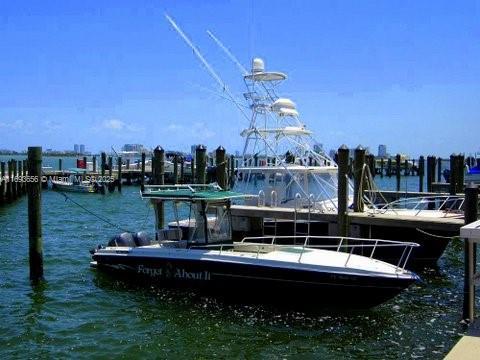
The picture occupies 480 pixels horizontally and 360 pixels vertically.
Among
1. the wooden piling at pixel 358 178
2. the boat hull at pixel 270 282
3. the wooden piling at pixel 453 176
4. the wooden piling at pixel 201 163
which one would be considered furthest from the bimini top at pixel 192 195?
the wooden piling at pixel 453 176

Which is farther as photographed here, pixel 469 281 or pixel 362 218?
pixel 362 218

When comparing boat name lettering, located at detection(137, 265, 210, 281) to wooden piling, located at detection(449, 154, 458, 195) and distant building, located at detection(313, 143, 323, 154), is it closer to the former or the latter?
distant building, located at detection(313, 143, 323, 154)

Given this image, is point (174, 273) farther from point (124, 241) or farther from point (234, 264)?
point (124, 241)

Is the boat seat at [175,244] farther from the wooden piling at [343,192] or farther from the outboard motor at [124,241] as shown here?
the wooden piling at [343,192]

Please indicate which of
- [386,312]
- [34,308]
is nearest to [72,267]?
[34,308]

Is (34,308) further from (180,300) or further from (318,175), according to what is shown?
(318,175)

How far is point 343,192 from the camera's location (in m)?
18.5

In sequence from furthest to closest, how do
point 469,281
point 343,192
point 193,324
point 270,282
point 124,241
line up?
1. point 343,192
2. point 124,241
3. point 270,282
4. point 193,324
5. point 469,281

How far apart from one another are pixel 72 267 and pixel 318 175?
30.1 ft

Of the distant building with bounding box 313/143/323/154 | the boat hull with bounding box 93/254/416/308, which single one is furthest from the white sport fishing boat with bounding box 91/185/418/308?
the distant building with bounding box 313/143/323/154

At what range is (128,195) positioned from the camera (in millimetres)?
56125

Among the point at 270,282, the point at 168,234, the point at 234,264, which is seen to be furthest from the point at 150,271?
the point at 270,282

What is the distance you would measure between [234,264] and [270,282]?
103 cm

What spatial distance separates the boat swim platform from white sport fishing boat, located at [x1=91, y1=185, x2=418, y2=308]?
907mm
